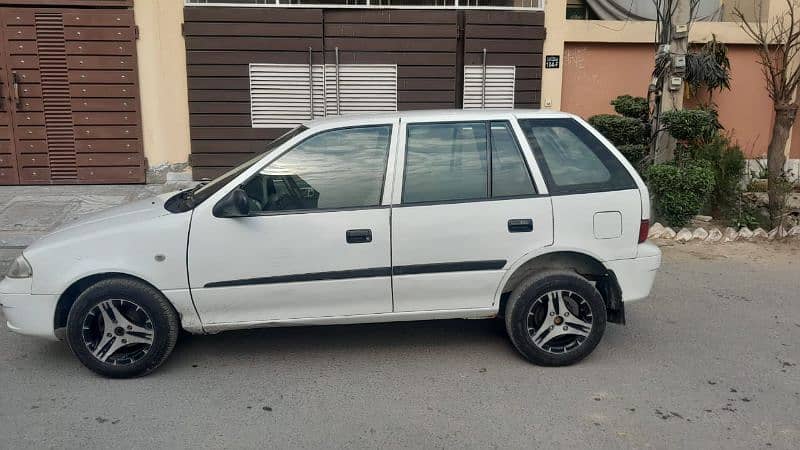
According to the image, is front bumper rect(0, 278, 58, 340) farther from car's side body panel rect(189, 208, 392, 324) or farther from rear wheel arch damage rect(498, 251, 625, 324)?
rear wheel arch damage rect(498, 251, 625, 324)

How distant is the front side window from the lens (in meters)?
4.12

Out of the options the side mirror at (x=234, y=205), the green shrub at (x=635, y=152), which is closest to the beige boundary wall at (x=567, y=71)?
the green shrub at (x=635, y=152)

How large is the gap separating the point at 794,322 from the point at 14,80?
999cm

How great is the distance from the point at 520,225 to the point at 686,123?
4546 mm

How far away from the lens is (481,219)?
4.14 metres

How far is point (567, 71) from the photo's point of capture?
1061 centimetres

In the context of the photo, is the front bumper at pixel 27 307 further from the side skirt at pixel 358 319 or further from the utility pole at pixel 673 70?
the utility pole at pixel 673 70

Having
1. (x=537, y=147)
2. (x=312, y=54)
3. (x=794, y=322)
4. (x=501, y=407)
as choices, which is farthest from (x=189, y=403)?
(x=312, y=54)

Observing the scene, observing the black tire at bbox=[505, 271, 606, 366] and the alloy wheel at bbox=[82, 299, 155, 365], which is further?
the black tire at bbox=[505, 271, 606, 366]

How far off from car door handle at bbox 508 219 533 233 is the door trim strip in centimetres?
21

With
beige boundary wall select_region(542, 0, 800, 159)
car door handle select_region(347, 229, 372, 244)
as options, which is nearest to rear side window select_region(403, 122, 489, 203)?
car door handle select_region(347, 229, 372, 244)

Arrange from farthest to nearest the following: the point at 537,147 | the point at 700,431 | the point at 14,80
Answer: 1. the point at 14,80
2. the point at 537,147
3. the point at 700,431

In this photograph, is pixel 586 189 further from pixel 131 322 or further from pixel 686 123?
pixel 686 123

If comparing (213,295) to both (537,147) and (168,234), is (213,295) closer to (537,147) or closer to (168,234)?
(168,234)
